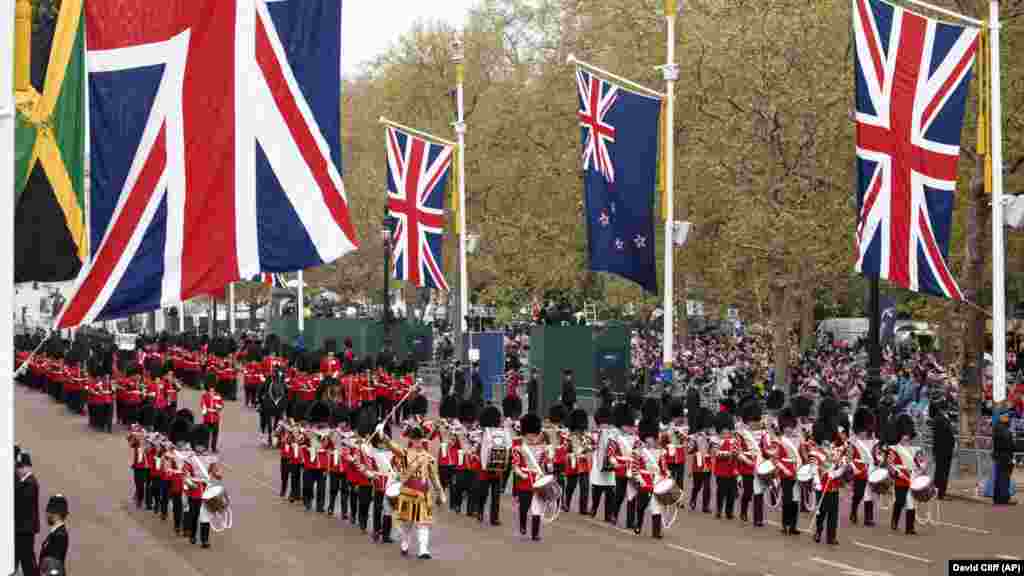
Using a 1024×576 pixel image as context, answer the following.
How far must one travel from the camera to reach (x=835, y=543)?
59.9ft

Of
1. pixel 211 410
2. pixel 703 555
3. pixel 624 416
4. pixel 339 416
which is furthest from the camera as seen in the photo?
pixel 211 410

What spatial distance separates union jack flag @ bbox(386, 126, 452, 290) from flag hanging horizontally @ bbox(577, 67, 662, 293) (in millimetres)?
7852

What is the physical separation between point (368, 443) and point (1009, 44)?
16.1 meters

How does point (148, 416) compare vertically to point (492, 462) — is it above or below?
above

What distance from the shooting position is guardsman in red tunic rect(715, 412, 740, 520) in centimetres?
2020

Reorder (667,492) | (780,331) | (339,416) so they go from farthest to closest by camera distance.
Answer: (780,331)
(339,416)
(667,492)

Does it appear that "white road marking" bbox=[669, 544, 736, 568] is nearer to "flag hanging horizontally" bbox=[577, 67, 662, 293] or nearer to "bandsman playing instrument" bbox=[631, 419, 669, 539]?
"bandsman playing instrument" bbox=[631, 419, 669, 539]

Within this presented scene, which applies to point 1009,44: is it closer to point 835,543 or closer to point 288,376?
point 835,543

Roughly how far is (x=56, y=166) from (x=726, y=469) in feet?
36.8

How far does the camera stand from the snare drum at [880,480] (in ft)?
62.5

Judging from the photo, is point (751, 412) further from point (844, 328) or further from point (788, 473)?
point (844, 328)

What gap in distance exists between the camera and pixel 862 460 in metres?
19.6

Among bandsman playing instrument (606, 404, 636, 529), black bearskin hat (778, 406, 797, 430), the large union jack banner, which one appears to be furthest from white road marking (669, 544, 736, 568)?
the large union jack banner

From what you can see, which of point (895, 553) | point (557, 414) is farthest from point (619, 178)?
point (895, 553)
